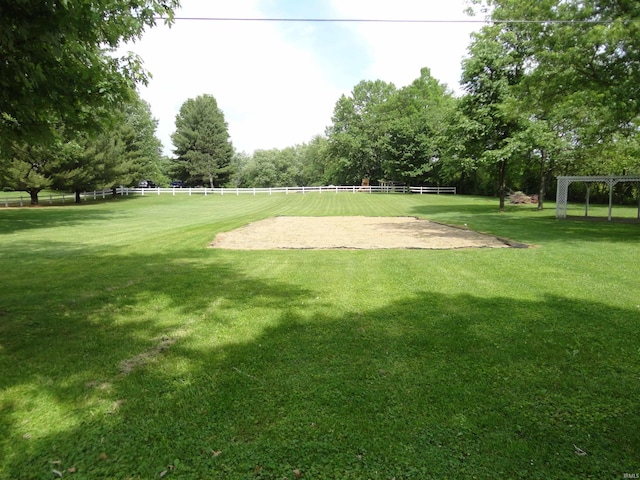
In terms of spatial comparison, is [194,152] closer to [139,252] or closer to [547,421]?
[139,252]

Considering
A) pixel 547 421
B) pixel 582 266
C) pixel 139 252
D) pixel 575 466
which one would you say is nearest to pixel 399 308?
pixel 547 421

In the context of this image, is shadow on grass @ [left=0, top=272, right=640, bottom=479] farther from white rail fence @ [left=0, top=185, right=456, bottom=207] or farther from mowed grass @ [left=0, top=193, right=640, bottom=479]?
white rail fence @ [left=0, top=185, right=456, bottom=207]

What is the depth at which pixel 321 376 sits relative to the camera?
341 centimetres

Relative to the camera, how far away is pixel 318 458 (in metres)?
2.41

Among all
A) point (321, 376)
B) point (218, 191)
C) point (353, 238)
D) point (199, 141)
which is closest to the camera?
point (321, 376)

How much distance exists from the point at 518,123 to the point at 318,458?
2443cm

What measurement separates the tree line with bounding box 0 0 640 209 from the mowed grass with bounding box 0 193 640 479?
271 cm

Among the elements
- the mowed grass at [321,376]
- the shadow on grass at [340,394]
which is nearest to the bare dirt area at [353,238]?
the mowed grass at [321,376]

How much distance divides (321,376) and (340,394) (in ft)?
1.04

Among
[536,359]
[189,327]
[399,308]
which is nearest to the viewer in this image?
[536,359]

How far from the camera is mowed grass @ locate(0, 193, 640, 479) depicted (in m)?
2.42

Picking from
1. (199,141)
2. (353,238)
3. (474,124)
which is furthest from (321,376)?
(199,141)

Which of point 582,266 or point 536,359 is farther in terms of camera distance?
point 582,266

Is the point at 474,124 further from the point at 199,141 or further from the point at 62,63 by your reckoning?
the point at 199,141
